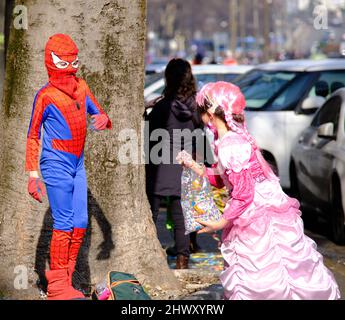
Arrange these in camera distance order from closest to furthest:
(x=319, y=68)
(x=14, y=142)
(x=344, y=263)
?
(x=14, y=142) < (x=344, y=263) < (x=319, y=68)

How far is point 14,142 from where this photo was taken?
25.4ft

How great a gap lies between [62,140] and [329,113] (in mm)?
5800

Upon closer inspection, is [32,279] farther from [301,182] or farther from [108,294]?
[301,182]

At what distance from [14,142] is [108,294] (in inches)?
62.4

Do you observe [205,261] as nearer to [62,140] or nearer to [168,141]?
[168,141]

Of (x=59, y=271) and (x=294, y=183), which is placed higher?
(x=59, y=271)

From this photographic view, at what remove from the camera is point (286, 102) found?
14.4m

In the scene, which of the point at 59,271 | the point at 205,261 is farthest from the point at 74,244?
the point at 205,261

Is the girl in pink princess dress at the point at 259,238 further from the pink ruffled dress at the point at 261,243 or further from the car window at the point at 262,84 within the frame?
the car window at the point at 262,84

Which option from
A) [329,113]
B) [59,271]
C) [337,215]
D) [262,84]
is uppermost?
[262,84]

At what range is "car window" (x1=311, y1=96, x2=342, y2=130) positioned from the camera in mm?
11750

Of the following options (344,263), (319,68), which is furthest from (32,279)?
(319,68)

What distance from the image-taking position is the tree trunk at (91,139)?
7.68 m

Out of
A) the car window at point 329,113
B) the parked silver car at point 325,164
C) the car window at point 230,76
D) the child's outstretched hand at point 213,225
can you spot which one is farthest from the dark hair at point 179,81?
the car window at point 230,76
